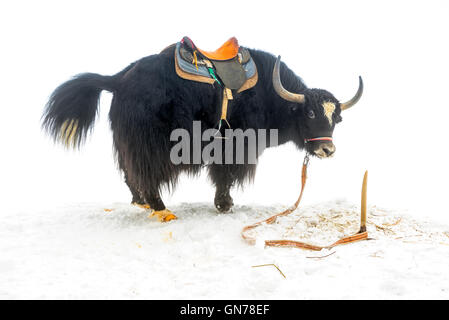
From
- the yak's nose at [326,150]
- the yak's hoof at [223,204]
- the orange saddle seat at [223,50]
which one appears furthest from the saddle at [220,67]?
the yak's nose at [326,150]

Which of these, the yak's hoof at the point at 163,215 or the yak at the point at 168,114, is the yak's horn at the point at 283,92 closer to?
the yak at the point at 168,114

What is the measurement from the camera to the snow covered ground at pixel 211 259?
1.60 meters

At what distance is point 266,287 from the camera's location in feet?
5.40

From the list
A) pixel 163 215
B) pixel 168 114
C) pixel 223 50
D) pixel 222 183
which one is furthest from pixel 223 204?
pixel 223 50

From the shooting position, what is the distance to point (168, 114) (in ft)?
9.11

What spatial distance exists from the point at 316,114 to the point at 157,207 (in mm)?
1675

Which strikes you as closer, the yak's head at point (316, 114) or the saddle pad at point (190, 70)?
the saddle pad at point (190, 70)

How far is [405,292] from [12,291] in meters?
1.82

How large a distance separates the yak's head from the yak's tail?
160cm

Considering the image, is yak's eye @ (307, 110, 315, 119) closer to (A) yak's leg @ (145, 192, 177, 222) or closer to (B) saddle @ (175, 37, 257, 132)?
(B) saddle @ (175, 37, 257, 132)

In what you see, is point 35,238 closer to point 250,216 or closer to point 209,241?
point 209,241

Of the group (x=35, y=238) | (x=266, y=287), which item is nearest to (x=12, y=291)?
(x=35, y=238)

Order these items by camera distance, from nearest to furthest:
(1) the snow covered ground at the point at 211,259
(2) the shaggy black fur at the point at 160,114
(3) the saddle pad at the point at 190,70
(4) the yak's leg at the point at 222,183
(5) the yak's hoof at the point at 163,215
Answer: (1) the snow covered ground at the point at 211,259, (2) the shaggy black fur at the point at 160,114, (3) the saddle pad at the point at 190,70, (5) the yak's hoof at the point at 163,215, (4) the yak's leg at the point at 222,183

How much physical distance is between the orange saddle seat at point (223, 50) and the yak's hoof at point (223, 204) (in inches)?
53.9
